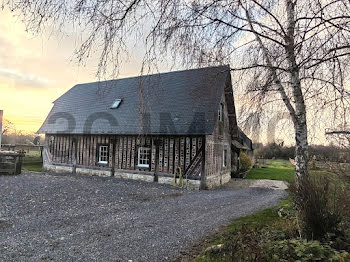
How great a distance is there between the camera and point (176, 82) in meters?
15.9

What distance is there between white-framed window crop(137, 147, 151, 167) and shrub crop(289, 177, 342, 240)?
10.4m

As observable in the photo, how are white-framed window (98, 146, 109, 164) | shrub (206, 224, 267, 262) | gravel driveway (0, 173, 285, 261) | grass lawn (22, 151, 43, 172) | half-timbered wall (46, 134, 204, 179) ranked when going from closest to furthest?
shrub (206, 224, 267, 262)
gravel driveway (0, 173, 285, 261)
half-timbered wall (46, 134, 204, 179)
white-framed window (98, 146, 109, 164)
grass lawn (22, 151, 43, 172)

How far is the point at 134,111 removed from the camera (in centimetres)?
1506

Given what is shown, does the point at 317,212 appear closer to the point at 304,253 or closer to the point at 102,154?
the point at 304,253

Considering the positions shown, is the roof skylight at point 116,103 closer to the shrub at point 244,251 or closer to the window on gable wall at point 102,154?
the window on gable wall at point 102,154

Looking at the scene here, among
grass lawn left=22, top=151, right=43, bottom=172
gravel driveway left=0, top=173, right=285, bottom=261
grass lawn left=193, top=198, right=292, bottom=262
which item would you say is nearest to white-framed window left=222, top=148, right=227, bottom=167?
gravel driveway left=0, top=173, right=285, bottom=261

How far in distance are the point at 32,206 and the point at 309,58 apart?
8.26 m

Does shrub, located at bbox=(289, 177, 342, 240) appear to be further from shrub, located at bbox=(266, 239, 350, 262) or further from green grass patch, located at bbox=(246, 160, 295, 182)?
green grass patch, located at bbox=(246, 160, 295, 182)

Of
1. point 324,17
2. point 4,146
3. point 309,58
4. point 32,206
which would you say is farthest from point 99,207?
point 4,146

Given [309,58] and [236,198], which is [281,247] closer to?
[309,58]

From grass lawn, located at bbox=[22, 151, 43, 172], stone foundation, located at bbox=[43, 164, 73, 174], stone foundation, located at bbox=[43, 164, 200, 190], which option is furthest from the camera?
grass lawn, located at bbox=[22, 151, 43, 172]

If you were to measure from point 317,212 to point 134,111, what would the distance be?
12401 millimetres

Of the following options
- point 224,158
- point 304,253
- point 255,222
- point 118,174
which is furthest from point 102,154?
point 304,253

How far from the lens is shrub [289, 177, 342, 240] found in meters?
3.86
